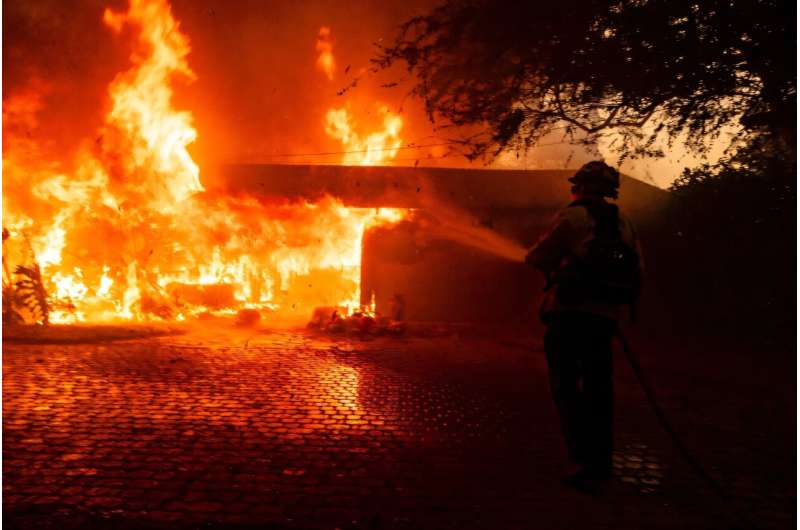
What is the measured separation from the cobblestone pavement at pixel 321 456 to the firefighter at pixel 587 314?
33cm

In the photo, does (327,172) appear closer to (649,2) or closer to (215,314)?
(215,314)

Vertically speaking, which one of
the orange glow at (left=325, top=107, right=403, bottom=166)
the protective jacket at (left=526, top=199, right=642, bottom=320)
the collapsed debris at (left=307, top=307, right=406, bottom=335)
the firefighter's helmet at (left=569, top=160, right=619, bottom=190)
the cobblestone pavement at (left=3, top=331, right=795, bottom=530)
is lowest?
the cobblestone pavement at (left=3, top=331, right=795, bottom=530)

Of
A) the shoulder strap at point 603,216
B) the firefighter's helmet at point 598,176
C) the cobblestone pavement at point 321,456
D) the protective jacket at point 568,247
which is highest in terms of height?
the firefighter's helmet at point 598,176

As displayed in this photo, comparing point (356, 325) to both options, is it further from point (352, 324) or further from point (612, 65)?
point (612, 65)

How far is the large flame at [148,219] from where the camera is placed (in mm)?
12914

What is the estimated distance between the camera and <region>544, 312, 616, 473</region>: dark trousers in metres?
3.67

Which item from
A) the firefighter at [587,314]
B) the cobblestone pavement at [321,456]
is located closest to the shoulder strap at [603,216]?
the firefighter at [587,314]

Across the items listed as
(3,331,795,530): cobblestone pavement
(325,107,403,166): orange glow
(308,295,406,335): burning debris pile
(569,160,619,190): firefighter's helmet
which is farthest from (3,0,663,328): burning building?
(569,160,619,190): firefighter's helmet

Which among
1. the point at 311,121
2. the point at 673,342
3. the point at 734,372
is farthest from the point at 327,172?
the point at 311,121

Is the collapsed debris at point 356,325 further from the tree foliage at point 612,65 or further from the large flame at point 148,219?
the tree foliage at point 612,65

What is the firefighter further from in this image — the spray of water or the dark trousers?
the spray of water

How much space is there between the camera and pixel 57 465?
379 cm

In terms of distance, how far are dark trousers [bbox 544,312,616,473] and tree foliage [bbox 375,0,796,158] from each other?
13.6 feet

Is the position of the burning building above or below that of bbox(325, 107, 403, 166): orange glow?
below
